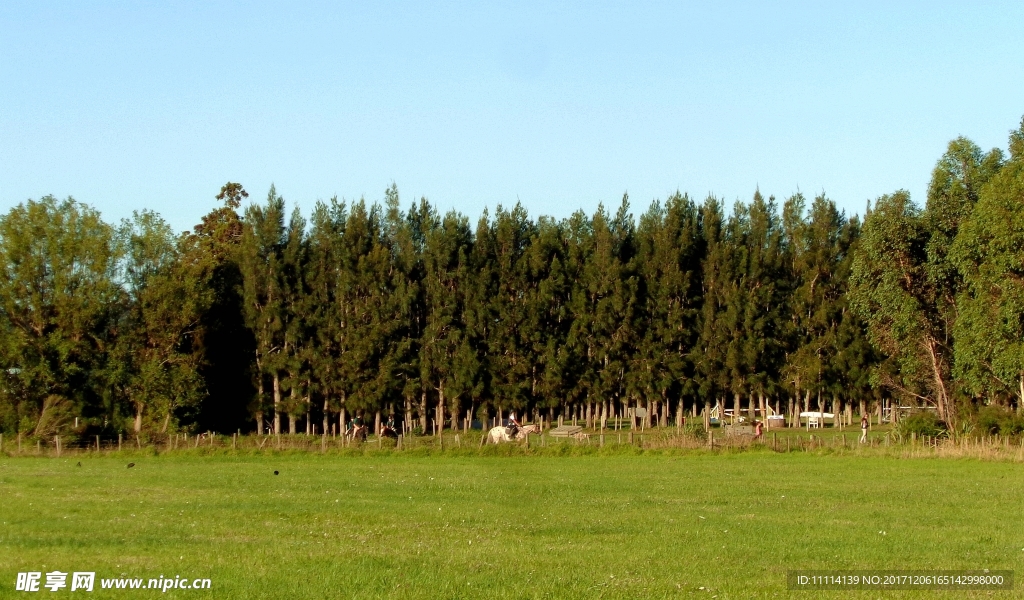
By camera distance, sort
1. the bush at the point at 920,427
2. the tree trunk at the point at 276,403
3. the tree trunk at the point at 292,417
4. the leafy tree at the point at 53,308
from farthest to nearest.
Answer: the tree trunk at the point at 276,403 < the tree trunk at the point at 292,417 < the leafy tree at the point at 53,308 < the bush at the point at 920,427

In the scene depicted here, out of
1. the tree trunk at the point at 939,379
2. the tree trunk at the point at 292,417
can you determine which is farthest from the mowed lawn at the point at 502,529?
the tree trunk at the point at 292,417

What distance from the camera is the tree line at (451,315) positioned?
66.4m

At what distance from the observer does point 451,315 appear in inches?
2943

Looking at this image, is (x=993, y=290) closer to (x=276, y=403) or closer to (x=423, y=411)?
(x=423, y=411)

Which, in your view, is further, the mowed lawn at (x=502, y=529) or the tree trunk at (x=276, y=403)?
the tree trunk at (x=276, y=403)

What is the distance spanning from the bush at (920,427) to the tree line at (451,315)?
5.06 m

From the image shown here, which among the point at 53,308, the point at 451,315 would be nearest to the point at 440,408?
the point at 451,315

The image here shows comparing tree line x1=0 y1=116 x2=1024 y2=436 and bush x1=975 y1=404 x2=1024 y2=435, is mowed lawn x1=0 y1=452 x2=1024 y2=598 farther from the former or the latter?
tree line x1=0 y1=116 x2=1024 y2=436

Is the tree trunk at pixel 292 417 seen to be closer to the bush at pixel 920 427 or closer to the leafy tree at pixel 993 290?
the bush at pixel 920 427

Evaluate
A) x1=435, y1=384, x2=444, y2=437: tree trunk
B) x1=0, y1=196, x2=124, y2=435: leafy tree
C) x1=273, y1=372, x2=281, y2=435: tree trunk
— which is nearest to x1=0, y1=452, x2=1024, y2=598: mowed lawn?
x1=0, y1=196, x2=124, y2=435: leafy tree

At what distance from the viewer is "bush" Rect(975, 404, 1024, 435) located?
52.5 metres

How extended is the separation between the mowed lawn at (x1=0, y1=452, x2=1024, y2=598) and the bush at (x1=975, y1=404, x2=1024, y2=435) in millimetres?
16230

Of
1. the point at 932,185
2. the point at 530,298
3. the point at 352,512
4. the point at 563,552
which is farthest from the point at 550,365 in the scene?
the point at 563,552

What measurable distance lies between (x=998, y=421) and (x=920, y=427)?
3804mm
